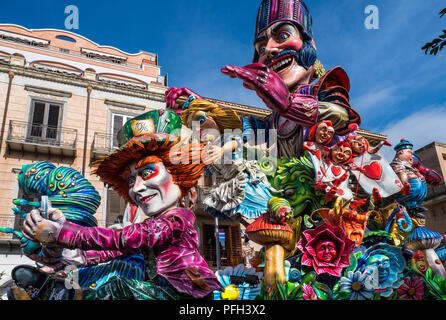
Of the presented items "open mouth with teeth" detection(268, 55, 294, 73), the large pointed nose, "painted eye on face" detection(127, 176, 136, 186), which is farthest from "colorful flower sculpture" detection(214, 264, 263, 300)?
"open mouth with teeth" detection(268, 55, 294, 73)

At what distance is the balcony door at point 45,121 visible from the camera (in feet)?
46.1

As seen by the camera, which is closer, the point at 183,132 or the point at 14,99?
the point at 183,132

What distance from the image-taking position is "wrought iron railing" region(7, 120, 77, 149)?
13.6 m

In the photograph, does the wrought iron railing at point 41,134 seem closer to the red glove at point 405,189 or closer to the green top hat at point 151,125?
the green top hat at point 151,125

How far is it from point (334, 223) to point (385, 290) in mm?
646

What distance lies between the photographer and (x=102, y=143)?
1454cm

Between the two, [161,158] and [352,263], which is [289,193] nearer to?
[352,263]

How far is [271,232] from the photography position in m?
3.09

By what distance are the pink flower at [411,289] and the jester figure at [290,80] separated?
1.52 metres

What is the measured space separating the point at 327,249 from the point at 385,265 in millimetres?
536
